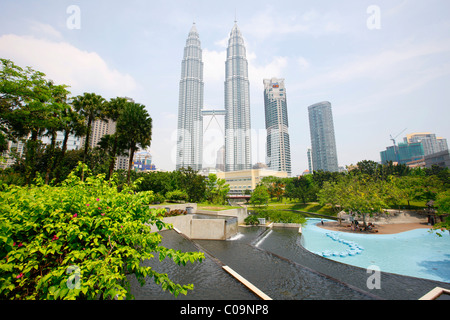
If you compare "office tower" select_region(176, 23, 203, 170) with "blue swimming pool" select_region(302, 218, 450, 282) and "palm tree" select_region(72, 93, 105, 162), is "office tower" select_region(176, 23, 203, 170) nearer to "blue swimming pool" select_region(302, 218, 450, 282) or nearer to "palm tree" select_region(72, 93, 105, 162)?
"palm tree" select_region(72, 93, 105, 162)

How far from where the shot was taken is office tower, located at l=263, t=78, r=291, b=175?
16375 cm

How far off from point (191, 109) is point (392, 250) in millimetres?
173626

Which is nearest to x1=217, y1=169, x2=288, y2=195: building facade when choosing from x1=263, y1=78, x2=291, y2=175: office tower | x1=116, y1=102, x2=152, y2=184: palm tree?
x1=263, y1=78, x2=291, y2=175: office tower

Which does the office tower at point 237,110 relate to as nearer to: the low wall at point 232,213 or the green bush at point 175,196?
the green bush at point 175,196

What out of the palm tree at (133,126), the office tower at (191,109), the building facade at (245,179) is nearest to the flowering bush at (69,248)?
the palm tree at (133,126)

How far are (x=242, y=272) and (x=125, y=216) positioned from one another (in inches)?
372

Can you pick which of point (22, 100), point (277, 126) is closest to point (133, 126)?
point (22, 100)

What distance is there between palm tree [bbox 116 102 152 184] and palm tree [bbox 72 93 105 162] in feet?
9.22

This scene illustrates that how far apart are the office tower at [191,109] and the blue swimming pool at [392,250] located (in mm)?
143013

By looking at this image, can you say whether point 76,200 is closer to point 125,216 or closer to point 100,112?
point 125,216

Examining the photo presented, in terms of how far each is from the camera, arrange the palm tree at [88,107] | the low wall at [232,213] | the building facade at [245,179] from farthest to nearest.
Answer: the building facade at [245,179] < the low wall at [232,213] < the palm tree at [88,107]

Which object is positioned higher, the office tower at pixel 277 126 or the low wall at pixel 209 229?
the office tower at pixel 277 126

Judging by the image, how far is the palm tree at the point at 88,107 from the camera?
81.0 ft
